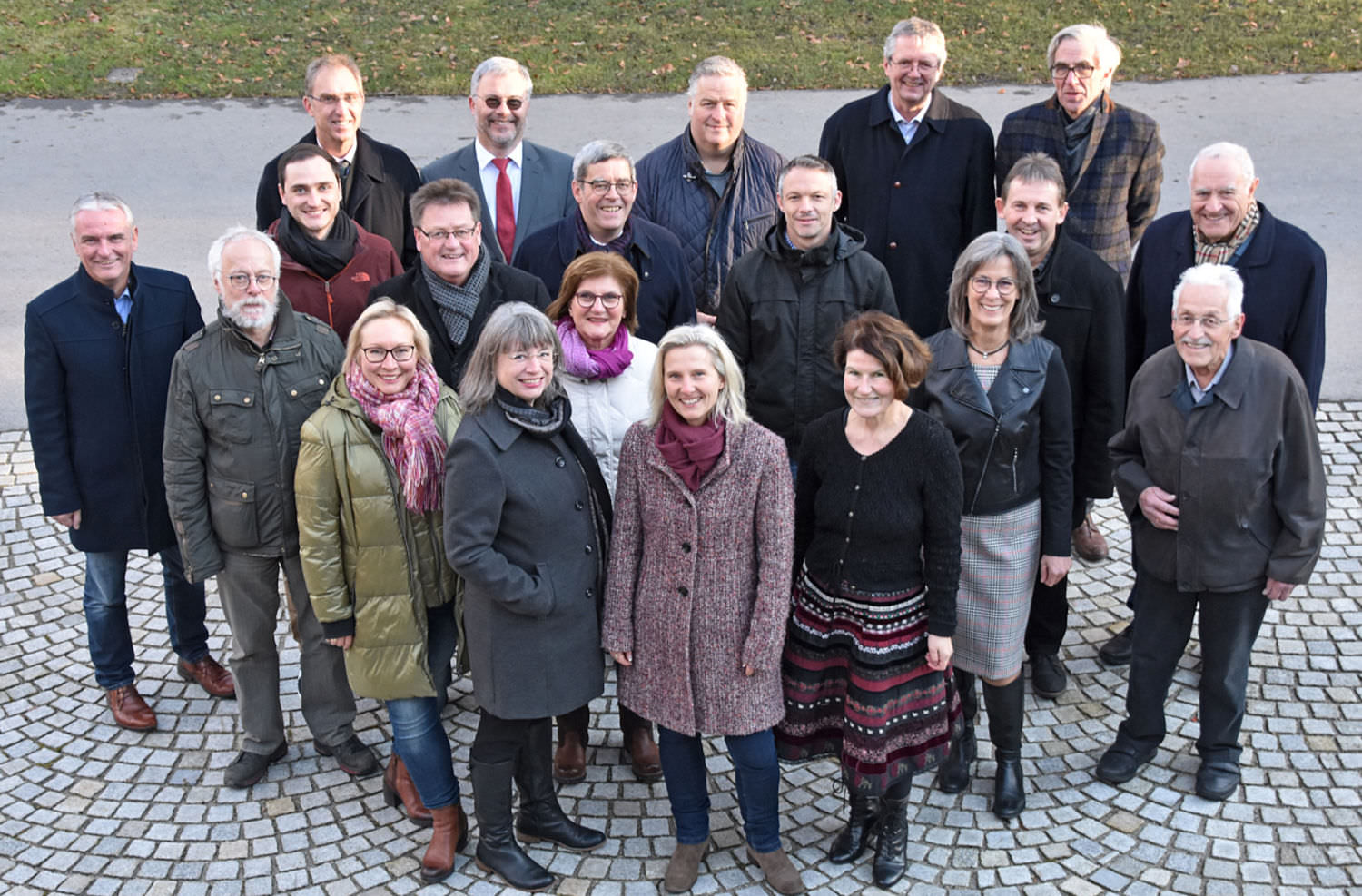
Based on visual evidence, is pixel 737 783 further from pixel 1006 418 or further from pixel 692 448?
pixel 1006 418

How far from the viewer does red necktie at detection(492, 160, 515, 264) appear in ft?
22.7

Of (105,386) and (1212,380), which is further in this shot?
(105,386)

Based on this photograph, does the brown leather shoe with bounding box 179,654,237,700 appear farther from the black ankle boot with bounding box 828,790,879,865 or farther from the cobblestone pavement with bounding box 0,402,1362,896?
the black ankle boot with bounding box 828,790,879,865

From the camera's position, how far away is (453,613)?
5.20 m

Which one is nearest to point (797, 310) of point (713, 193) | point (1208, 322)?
point (713, 193)

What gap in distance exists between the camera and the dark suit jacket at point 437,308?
18.2 ft

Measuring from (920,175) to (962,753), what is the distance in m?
2.99

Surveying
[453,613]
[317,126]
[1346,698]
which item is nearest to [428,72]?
[317,126]

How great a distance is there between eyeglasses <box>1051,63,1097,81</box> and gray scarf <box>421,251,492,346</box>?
3.09m

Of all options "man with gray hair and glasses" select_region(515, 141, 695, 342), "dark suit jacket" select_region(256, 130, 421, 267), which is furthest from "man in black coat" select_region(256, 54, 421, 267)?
"man with gray hair and glasses" select_region(515, 141, 695, 342)

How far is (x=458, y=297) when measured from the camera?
18.1 ft

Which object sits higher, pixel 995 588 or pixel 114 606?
pixel 995 588

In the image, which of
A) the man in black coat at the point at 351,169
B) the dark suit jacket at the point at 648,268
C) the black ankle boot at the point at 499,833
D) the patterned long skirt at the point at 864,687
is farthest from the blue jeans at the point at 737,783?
the man in black coat at the point at 351,169

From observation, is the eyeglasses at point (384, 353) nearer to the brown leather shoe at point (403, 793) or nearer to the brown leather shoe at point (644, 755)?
the brown leather shoe at point (403, 793)
